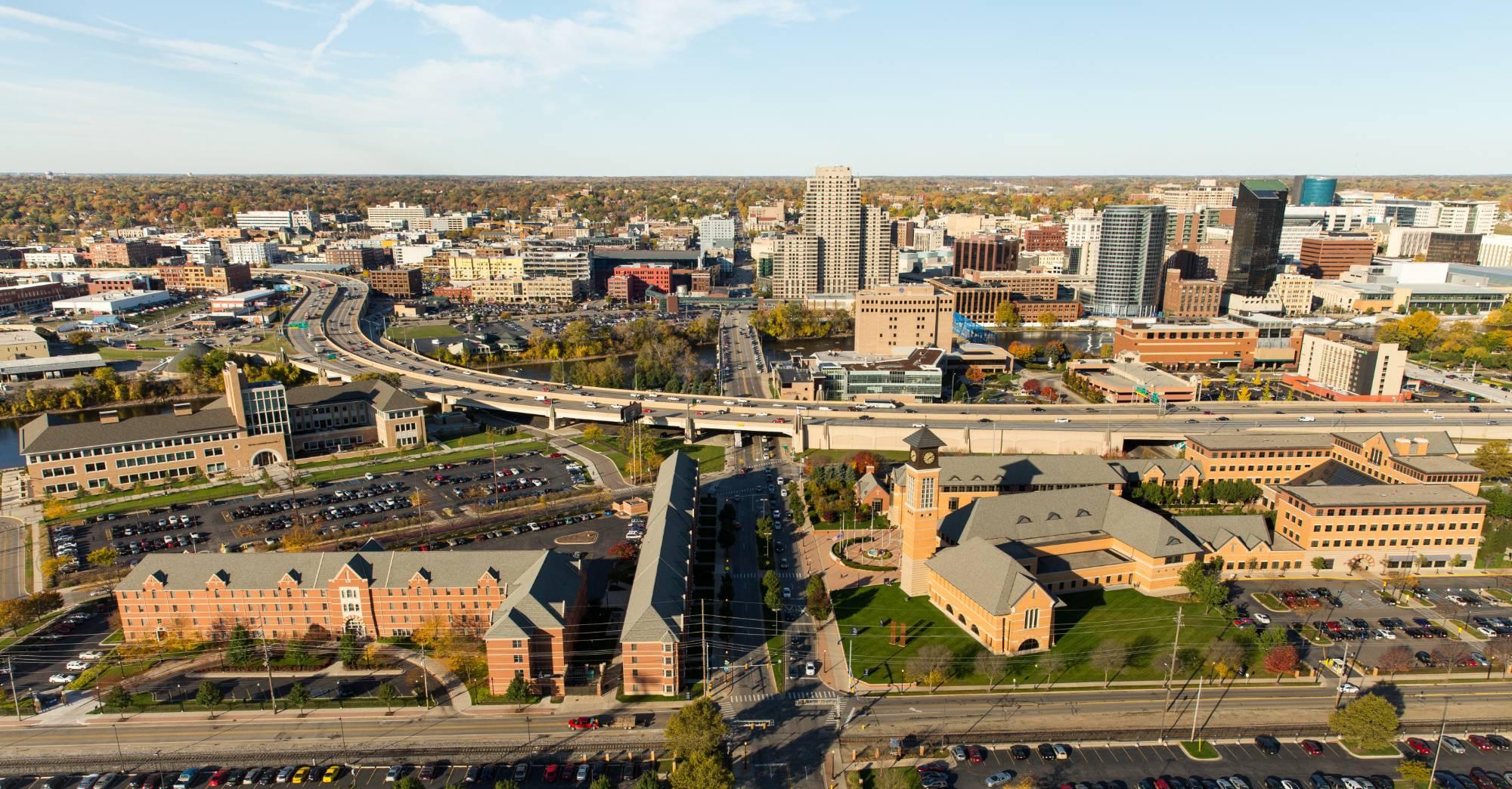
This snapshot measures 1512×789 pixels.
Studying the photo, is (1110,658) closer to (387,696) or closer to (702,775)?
(702,775)

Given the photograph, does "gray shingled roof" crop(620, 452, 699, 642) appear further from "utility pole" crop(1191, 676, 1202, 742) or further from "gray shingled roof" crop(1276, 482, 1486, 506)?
"gray shingled roof" crop(1276, 482, 1486, 506)

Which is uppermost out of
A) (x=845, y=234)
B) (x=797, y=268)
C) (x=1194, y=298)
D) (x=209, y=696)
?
(x=845, y=234)

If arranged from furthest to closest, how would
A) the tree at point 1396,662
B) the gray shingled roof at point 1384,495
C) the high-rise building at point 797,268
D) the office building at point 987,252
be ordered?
the office building at point 987,252
the high-rise building at point 797,268
the gray shingled roof at point 1384,495
the tree at point 1396,662

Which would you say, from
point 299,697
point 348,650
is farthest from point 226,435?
point 299,697

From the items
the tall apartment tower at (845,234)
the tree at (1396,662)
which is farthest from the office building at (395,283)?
the tree at (1396,662)

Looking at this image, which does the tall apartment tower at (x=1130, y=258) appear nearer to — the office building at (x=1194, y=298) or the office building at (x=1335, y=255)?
the office building at (x=1194, y=298)

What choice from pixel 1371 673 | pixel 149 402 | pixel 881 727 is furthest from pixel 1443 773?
pixel 149 402
